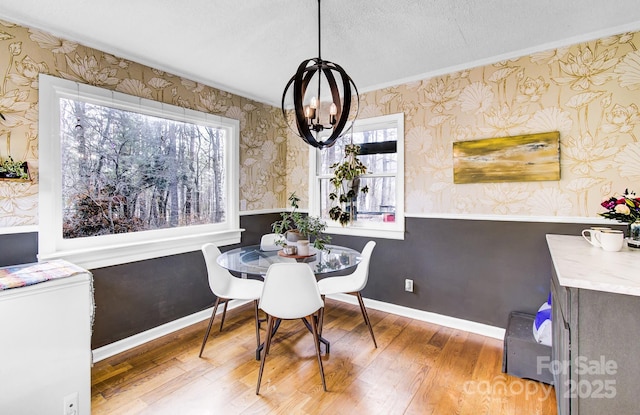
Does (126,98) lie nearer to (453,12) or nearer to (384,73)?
(384,73)

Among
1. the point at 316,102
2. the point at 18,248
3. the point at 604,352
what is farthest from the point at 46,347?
the point at 604,352

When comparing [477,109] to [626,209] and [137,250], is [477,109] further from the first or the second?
[137,250]

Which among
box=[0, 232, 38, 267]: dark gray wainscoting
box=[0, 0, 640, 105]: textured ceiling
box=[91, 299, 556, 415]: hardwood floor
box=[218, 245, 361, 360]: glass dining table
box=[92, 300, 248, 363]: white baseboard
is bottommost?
box=[91, 299, 556, 415]: hardwood floor

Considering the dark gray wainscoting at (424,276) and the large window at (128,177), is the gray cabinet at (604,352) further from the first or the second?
the large window at (128,177)

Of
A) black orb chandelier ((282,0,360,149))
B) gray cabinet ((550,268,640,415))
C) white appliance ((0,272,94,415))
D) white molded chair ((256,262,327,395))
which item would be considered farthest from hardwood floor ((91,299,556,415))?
black orb chandelier ((282,0,360,149))

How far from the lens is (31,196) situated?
6.95ft

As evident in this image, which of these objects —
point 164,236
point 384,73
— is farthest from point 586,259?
point 164,236

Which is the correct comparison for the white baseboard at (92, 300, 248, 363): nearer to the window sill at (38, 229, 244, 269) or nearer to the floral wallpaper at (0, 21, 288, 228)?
the window sill at (38, 229, 244, 269)

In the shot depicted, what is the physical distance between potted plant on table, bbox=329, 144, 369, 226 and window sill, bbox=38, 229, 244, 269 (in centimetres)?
123

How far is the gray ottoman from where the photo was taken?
206cm

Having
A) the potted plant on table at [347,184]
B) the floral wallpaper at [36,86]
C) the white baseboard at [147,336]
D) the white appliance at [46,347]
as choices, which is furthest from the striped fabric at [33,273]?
the potted plant on table at [347,184]

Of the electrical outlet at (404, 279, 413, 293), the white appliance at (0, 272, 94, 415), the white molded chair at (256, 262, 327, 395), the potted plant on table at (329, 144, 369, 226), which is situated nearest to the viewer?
the white appliance at (0, 272, 94, 415)

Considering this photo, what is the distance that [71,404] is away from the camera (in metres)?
1.68

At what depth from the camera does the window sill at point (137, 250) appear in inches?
90.0
